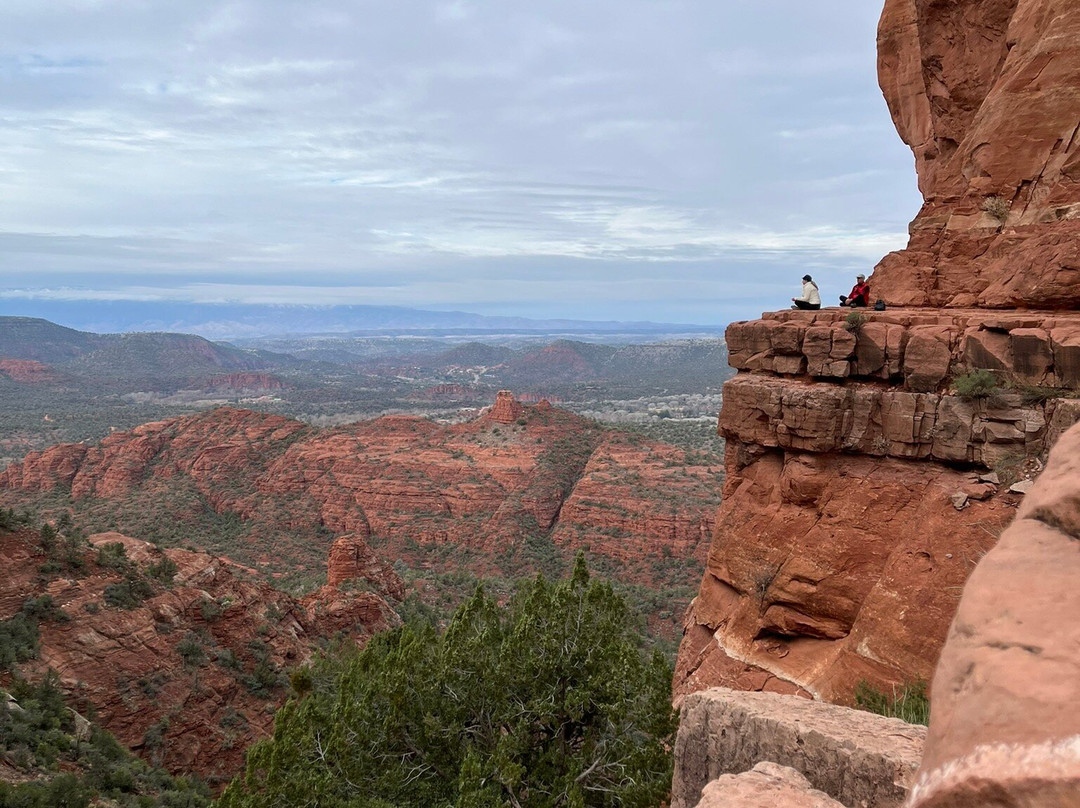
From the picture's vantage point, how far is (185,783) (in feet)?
A: 70.5

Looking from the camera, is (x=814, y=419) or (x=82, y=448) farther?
(x=82, y=448)

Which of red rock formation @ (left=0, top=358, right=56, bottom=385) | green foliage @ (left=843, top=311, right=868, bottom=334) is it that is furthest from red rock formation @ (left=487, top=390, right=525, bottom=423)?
red rock formation @ (left=0, top=358, right=56, bottom=385)

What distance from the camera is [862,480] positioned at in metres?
15.6

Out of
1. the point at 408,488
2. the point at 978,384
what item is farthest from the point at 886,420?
the point at 408,488

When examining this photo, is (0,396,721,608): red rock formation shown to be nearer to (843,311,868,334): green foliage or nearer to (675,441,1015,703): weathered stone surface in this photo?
(675,441,1015,703): weathered stone surface

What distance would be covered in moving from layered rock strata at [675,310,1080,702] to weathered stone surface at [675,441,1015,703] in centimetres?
3

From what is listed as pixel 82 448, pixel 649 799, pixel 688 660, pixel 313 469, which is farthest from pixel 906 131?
pixel 82 448

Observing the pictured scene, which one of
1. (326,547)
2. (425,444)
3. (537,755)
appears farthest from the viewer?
(425,444)

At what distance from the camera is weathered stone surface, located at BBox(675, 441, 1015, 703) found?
523 inches

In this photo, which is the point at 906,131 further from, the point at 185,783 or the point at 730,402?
the point at 185,783

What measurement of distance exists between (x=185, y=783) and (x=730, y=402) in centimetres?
1998

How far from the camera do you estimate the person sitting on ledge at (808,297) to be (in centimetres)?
1884

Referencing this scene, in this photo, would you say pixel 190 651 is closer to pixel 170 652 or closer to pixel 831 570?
pixel 170 652

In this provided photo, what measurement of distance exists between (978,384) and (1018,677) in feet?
41.4
